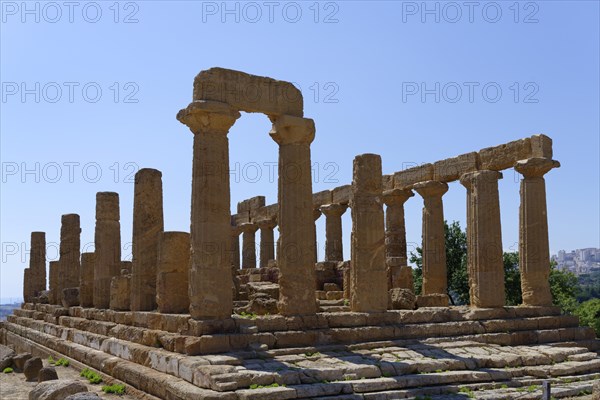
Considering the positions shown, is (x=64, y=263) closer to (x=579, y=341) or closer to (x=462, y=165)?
(x=462, y=165)

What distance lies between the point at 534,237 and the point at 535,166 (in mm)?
2380

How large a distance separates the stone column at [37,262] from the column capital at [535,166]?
26.6m

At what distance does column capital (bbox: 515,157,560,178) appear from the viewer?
2127cm

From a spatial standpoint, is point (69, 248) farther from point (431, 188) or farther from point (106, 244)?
point (431, 188)

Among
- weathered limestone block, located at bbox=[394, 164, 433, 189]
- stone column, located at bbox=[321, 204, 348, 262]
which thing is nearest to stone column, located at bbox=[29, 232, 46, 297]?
stone column, located at bbox=[321, 204, 348, 262]

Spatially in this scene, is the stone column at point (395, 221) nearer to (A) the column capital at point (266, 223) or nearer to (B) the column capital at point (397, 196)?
(B) the column capital at point (397, 196)

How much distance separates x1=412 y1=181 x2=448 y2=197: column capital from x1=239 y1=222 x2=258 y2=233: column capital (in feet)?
47.5

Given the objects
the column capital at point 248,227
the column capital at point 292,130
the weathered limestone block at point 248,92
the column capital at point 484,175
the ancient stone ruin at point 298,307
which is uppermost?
the weathered limestone block at point 248,92

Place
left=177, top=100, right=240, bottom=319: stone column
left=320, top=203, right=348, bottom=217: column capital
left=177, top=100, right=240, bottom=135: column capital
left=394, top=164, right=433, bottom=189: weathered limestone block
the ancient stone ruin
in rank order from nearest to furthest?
1. the ancient stone ruin
2. left=177, top=100, right=240, bottom=319: stone column
3. left=177, top=100, right=240, bottom=135: column capital
4. left=394, top=164, right=433, bottom=189: weathered limestone block
5. left=320, top=203, right=348, bottom=217: column capital

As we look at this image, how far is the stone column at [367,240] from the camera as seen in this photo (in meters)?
17.8

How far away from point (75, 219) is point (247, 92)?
15.9m

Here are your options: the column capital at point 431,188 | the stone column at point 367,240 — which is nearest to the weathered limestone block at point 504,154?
the column capital at point 431,188

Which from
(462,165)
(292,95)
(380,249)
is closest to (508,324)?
(380,249)

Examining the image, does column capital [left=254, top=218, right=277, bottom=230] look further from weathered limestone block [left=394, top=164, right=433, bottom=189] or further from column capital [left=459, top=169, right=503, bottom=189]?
column capital [left=459, top=169, right=503, bottom=189]
